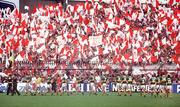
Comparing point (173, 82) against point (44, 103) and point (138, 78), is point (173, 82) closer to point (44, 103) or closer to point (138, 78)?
point (138, 78)

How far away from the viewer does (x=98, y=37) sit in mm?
12766

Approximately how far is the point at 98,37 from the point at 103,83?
135 centimetres

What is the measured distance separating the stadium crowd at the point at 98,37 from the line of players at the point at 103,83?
0.15 m

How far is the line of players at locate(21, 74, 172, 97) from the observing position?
1209 centimetres

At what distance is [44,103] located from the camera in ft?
30.7

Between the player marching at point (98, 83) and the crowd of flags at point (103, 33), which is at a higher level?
the crowd of flags at point (103, 33)

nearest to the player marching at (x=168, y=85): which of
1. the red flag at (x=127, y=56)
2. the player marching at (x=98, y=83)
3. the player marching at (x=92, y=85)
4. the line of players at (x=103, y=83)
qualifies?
the line of players at (x=103, y=83)

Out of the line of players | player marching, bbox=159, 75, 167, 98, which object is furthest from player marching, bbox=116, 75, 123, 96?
player marching, bbox=159, 75, 167, 98

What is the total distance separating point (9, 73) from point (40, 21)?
1.89 metres

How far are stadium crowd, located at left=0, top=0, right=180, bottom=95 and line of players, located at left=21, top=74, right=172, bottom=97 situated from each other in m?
0.15

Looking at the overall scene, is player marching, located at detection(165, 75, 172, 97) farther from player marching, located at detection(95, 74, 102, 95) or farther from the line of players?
player marching, located at detection(95, 74, 102, 95)

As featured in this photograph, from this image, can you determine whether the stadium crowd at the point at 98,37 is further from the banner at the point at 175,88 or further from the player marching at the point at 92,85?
the banner at the point at 175,88

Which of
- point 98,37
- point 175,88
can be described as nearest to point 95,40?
point 98,37

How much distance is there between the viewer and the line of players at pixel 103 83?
1209 centimetres
